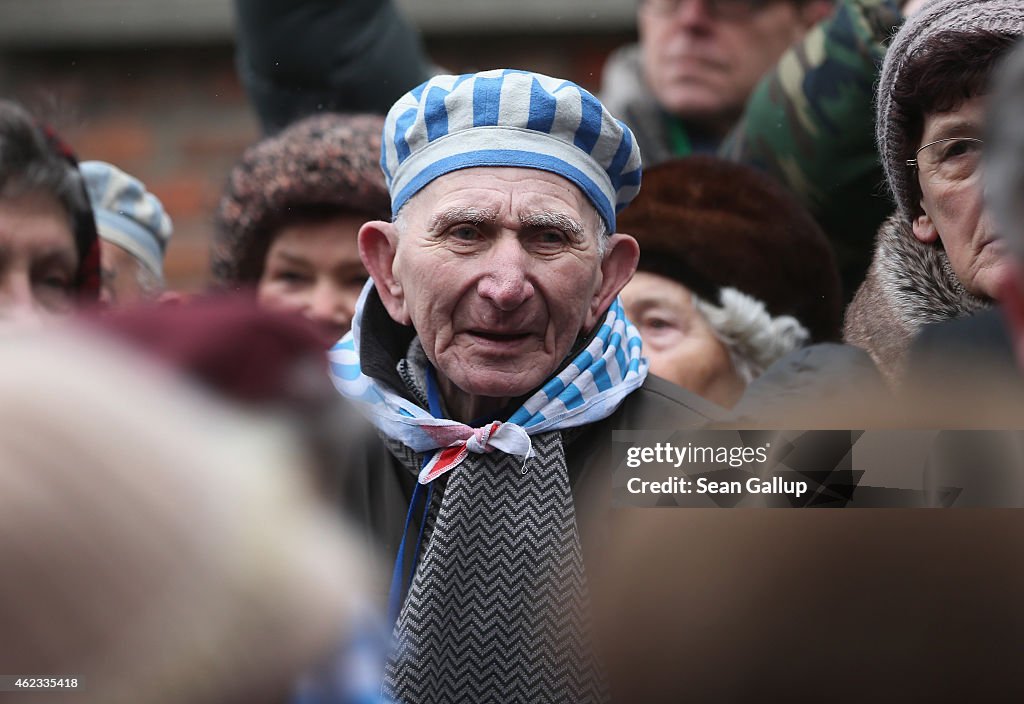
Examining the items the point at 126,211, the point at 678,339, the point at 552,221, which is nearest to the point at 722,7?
the point at 678,339

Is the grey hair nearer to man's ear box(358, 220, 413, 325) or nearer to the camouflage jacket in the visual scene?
the camouflage jacket

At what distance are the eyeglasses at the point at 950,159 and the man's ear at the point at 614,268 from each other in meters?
0.44

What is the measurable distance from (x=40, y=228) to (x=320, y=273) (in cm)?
49

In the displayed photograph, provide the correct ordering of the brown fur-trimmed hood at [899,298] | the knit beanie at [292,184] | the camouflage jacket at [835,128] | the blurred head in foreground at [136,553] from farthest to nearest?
1. the knit beanie at [292,184]
2. the camouflage jacket at [835,128]
3. the brown fur-trimmed hood at [899,298]
4. the blurred head in foreground at [136,553]

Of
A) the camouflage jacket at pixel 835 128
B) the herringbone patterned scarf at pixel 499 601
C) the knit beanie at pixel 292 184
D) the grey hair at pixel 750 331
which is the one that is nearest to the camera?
the herringbone patterned scarf at pixel 499 601

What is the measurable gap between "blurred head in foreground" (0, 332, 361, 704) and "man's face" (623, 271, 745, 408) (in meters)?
1.41

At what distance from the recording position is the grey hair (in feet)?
7.53

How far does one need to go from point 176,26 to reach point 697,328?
1097 millimetres

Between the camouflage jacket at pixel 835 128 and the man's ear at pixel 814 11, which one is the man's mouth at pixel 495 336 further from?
the man's ear at pixel 814 11

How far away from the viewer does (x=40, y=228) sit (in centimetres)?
237

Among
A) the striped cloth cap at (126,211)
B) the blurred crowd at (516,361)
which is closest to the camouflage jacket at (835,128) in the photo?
the blurred crowd at (516,361)

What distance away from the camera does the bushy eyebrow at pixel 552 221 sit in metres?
1.95

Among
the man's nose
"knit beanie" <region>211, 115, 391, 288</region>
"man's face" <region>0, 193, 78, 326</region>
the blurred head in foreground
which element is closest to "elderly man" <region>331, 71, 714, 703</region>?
the man's nose

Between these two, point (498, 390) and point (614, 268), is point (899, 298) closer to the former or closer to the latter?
point (614, 268)
